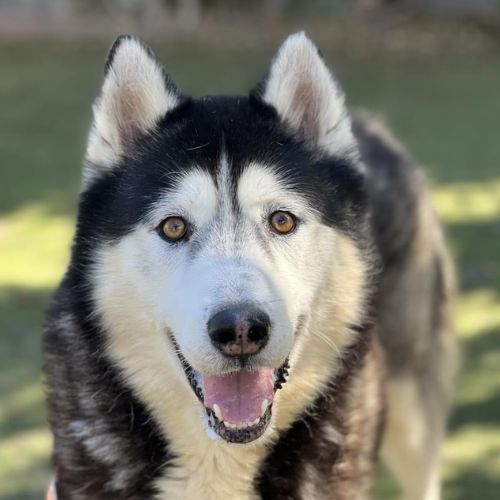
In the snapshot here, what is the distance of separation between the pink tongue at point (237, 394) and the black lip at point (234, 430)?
2cm

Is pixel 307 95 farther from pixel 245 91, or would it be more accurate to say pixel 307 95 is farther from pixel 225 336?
pixel 245 91

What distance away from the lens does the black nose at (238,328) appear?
238cm

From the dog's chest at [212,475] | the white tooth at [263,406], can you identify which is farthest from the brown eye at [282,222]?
the dog's chest at [212,475]

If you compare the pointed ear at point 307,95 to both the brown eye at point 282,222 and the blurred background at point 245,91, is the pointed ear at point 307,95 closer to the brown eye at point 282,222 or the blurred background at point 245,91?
the brown eye at point 282,222

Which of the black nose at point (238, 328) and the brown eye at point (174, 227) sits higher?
the brown eye at point (174, 227)

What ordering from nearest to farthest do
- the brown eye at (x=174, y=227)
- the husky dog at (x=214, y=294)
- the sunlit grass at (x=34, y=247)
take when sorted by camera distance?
1. the husky dog at (x=214, y=294)
2. the brown eye at (x=174, y=227)
3. the sunlit grass at (x=34, y=247)

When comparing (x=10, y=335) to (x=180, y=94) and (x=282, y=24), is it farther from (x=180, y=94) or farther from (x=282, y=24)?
(x=282, y=24)

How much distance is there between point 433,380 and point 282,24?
15.3 m

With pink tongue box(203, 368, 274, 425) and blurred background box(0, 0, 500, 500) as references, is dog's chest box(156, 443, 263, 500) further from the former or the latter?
blurred background box(0, 0, 500, 500)

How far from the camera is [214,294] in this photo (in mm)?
2424

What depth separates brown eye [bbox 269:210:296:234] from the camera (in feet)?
9.02

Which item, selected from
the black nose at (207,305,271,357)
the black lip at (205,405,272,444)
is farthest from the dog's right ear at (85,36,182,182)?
the black lip at (205,405,272,444)

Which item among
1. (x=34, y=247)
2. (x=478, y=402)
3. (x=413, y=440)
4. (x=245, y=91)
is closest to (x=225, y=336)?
(x=413, y=440)

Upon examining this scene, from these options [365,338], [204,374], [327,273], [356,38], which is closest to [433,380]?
[365,338]
